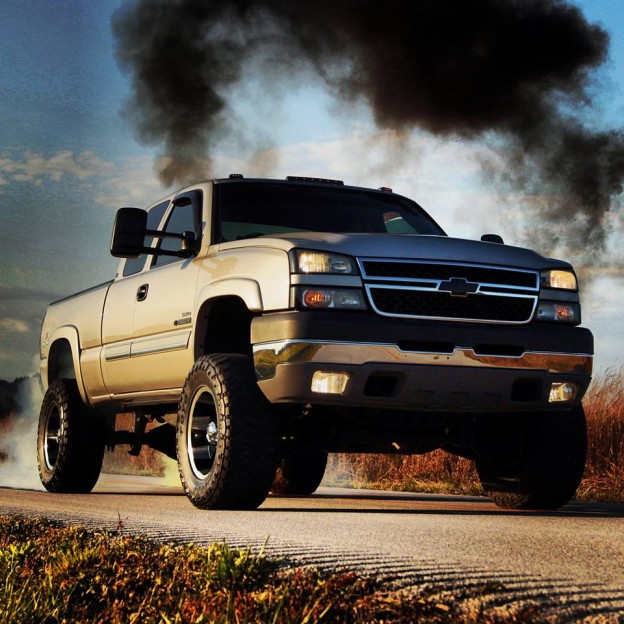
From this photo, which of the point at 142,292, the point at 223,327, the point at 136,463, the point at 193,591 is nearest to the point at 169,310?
the point at 223,327

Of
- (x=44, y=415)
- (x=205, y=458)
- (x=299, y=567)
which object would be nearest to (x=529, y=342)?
(x=205, y=458)

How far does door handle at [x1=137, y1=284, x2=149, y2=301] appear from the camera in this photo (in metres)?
9.01

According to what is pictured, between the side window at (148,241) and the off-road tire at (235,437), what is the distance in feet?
7.02

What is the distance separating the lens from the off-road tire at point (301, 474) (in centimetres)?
1143

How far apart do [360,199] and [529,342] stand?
219cm

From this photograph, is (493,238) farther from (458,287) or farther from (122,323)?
(122,323)

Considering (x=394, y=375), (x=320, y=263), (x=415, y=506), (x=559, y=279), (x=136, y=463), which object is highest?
(x=559, y=279)

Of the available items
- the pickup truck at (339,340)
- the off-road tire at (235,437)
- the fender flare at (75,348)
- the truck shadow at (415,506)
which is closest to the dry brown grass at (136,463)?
the fender flare at (75,348)

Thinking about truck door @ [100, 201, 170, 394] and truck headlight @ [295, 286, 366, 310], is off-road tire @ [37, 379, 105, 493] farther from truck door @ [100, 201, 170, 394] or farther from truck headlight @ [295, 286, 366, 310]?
truck headlight @ [295, 286, 366, 310]

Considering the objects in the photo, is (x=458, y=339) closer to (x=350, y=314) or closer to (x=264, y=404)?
(x=350, y=314)

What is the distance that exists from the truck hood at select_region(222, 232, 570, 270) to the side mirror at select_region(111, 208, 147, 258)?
623 millimetres

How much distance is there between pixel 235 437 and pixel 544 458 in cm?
226

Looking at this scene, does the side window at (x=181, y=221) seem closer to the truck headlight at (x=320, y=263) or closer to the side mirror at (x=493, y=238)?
the truck headlight at (x=320, y=263)

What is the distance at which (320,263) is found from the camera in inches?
280
